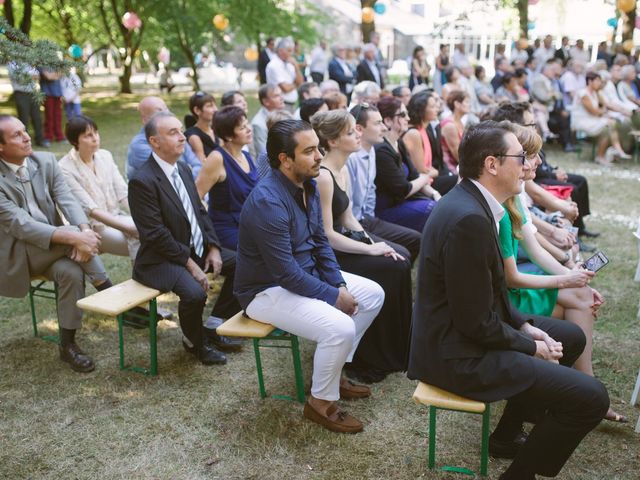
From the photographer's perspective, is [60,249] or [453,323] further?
[60,249]

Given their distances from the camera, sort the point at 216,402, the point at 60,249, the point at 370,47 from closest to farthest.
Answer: the point at 216,402, the point at 60,249, the point at 370,47

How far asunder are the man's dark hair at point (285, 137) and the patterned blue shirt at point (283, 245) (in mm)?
123

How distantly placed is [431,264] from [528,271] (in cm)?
130

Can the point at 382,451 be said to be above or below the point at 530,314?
below

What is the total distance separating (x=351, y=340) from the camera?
3.03 m

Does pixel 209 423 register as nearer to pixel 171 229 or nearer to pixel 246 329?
pixel 246 329

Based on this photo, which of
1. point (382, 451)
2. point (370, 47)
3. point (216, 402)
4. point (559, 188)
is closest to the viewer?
point (382, 451)

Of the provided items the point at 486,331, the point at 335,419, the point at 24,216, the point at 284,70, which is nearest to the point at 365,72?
the point at 284,70

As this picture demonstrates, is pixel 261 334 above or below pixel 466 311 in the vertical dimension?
below

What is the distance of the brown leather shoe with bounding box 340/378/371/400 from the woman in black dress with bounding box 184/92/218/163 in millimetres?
A: 2558

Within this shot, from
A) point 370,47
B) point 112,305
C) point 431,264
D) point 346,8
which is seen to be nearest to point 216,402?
point 112,305

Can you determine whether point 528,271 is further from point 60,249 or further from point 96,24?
Result: point 96,24

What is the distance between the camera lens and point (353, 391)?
3.39 metres

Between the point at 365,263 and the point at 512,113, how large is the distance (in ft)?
5.59
